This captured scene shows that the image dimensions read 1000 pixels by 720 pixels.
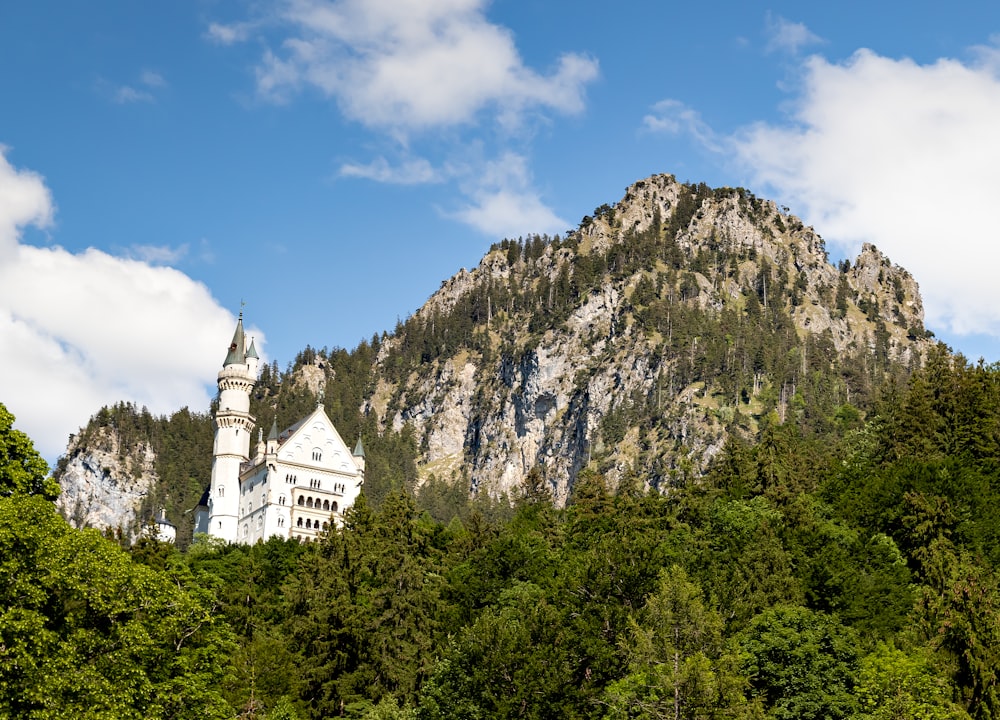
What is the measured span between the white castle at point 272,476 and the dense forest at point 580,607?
3264 cm

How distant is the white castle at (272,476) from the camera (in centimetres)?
11300

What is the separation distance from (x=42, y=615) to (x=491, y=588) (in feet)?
103

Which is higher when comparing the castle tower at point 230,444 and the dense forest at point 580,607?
the castle tower at point 230,444

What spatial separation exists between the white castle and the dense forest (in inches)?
1285

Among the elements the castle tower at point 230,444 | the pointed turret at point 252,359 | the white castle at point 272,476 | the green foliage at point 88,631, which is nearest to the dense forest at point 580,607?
the green foliage at point 88,631

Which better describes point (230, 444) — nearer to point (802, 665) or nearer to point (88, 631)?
point (802, 665)

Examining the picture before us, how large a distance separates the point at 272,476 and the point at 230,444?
10.7 meters

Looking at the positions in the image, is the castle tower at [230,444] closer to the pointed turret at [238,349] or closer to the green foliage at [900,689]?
the pointed turret at [238,349]

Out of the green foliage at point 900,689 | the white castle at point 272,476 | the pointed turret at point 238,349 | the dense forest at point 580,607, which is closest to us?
the dense forest at point 580,607

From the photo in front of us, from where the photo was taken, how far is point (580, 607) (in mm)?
51594

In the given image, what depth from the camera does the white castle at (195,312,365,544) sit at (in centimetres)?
11300

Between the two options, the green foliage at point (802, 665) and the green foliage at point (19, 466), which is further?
the green foliage at point (802, 665)

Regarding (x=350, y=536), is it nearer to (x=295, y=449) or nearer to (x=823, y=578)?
(x=823, y=578)

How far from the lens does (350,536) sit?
64562 millimetres
